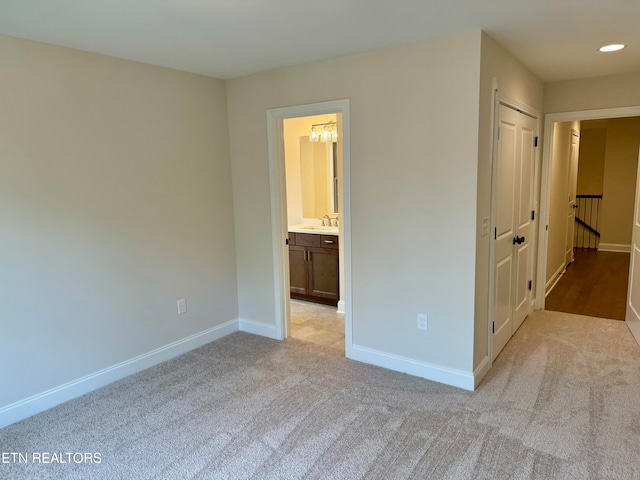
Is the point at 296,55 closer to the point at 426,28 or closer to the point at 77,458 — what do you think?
the point at 426,28

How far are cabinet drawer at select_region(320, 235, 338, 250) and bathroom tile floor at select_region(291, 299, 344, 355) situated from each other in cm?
73

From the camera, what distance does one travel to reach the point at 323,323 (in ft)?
14.0

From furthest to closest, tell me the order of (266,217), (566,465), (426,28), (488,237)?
(266,217) → (488,237) → (426,28) → (566,465)

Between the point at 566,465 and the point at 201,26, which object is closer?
the point at 566,465

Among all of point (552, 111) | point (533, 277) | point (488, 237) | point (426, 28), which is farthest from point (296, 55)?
point (533, 277)

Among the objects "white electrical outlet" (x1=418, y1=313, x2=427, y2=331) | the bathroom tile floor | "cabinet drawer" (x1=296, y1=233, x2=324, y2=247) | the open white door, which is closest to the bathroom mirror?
"cabinet drawer" (x1=296, y1=233, x2=324, y2=247)

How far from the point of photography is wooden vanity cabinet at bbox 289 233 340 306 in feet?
15.1

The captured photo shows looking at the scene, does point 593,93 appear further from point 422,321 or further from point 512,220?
point 422,321

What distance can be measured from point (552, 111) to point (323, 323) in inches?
125

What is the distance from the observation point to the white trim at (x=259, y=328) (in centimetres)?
389

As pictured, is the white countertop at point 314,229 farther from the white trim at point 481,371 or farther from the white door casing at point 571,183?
the white door casing at point 571,183

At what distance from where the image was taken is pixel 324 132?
16.1 feet

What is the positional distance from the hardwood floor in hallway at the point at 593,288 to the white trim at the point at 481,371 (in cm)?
194

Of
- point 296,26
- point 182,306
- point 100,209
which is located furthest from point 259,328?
point 296,26
